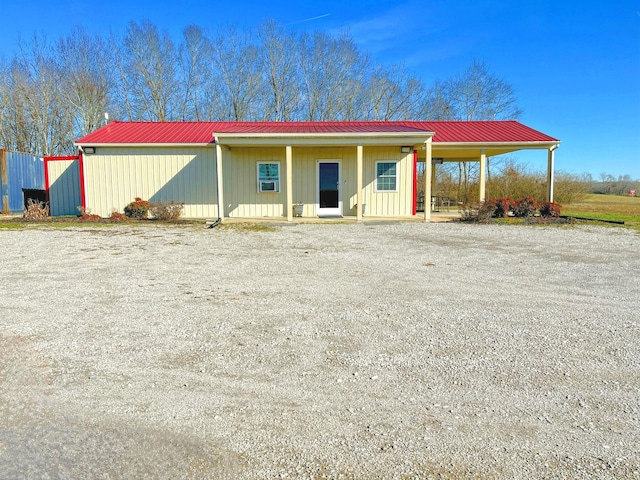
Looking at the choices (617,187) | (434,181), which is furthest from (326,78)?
(617,187)

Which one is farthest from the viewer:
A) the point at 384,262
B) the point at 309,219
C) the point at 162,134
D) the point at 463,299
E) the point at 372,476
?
the point at 162,134

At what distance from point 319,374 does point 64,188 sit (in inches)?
649

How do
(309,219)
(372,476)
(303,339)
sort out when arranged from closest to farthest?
1. (372,476)
2. (303,339)
3. (309,219)

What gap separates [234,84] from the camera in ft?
94.2

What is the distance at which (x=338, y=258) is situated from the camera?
7.29 m

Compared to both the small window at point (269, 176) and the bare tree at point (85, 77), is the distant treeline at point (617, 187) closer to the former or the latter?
the small window at point (269, 176)

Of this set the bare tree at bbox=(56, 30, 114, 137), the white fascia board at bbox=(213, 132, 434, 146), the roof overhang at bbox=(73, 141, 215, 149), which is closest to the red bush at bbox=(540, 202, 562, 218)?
the white fascia board at bbox=(213, 132, 434, 146)

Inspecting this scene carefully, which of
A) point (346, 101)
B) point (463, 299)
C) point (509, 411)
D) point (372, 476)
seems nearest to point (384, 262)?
point (463, 299)

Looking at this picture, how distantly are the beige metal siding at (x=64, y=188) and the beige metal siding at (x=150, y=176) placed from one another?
1550 mm

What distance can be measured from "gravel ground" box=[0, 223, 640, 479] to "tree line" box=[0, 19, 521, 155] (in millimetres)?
24821

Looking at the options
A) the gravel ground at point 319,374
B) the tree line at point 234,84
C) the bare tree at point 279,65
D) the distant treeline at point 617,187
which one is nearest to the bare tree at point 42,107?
the tree line at point 234,84

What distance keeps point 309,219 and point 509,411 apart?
11956 millimetres

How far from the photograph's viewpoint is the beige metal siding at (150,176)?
1477 centimetres

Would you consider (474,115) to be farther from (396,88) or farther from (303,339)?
(303,339)
